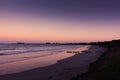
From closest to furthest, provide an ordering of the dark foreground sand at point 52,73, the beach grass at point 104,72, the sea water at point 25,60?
the beach grass at point 104,72 < the dark foreground sand at point 52,73 < the sea water at point 25,60

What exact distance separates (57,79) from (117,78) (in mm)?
5453

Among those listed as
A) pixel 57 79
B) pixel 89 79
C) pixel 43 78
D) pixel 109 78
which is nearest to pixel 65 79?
pixel 57 79

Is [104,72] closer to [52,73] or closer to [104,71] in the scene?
[104,71]

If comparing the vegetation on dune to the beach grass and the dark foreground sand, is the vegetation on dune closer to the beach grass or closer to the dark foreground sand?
the beach grass

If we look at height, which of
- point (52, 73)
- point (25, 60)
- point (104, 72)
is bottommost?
point (52, 73)

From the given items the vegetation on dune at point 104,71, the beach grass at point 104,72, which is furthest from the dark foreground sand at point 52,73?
the beach grass at point 104,72

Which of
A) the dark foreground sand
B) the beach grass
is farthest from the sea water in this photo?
the beach grass

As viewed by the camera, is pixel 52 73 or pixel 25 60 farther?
pixel 25 60

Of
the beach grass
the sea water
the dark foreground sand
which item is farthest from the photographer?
the sea water

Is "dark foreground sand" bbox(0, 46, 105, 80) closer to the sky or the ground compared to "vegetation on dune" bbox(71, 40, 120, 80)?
closer to the ground

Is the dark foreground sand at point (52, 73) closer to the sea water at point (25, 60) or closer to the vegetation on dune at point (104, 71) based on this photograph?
the vegetation on dune at point (104, 71)

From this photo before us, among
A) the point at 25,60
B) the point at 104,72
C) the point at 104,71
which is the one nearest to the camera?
the point at 104,72

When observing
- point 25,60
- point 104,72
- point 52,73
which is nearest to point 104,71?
point 104,72

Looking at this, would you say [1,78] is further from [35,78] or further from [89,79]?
[89,79]
